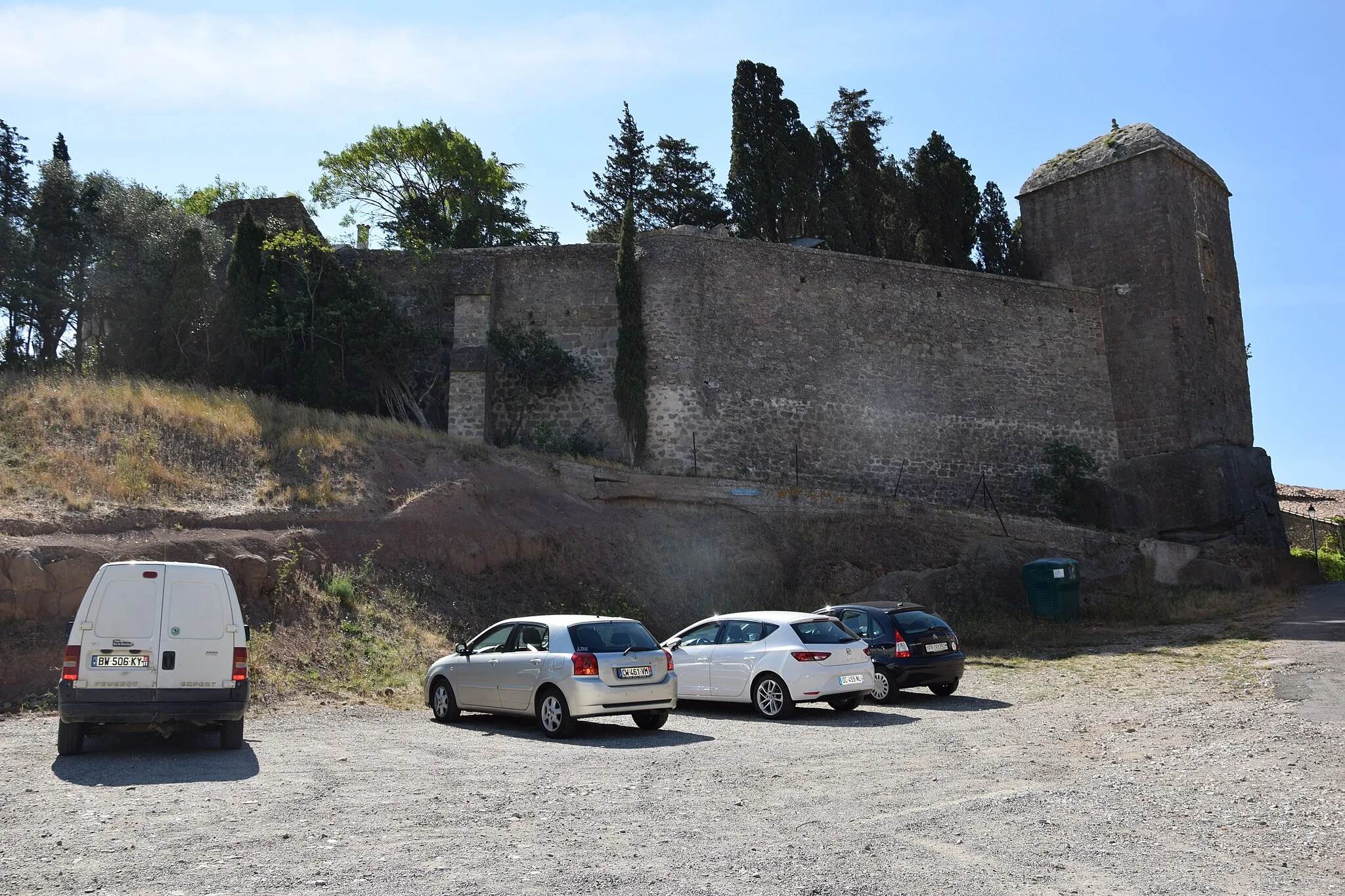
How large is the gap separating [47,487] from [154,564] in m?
7.10

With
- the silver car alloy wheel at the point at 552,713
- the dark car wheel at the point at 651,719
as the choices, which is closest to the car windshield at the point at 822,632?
the dark car wheel at the point at 651,719

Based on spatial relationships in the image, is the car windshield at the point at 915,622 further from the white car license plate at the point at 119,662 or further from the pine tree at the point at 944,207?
the pine tree at the point at 944,207

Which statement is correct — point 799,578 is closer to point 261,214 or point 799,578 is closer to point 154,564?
point 154,564

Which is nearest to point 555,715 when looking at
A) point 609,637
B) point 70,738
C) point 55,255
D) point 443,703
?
point 609,637

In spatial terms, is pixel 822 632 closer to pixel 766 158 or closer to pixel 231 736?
pixel 231 736

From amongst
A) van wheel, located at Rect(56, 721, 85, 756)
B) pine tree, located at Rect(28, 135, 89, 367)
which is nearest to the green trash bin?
van wheel, located at Rect(56, 721, 85, 756)

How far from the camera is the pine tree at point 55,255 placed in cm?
2392

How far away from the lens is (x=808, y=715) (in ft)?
42.1

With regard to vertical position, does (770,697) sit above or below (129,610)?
below

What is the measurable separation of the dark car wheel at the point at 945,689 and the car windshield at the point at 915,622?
76 centimetres

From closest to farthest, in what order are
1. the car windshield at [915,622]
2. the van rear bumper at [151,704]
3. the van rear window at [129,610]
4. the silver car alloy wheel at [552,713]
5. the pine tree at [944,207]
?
the van rear bumper at [151,704] → the van rear window at [129,610] → the silver car alloy wheel at [552,713] → the car windshield at [915,622] → the pine tree at [944,207]

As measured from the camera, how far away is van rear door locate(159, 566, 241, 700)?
9.78 meters

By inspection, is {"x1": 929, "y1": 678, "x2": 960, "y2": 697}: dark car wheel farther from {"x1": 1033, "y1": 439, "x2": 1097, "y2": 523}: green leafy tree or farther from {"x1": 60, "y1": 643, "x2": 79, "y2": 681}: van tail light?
{"x1": 1033, "y1": 439, "x2": 1097, "y2": 523}: green leafy tree

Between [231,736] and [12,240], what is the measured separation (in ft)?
61.8
